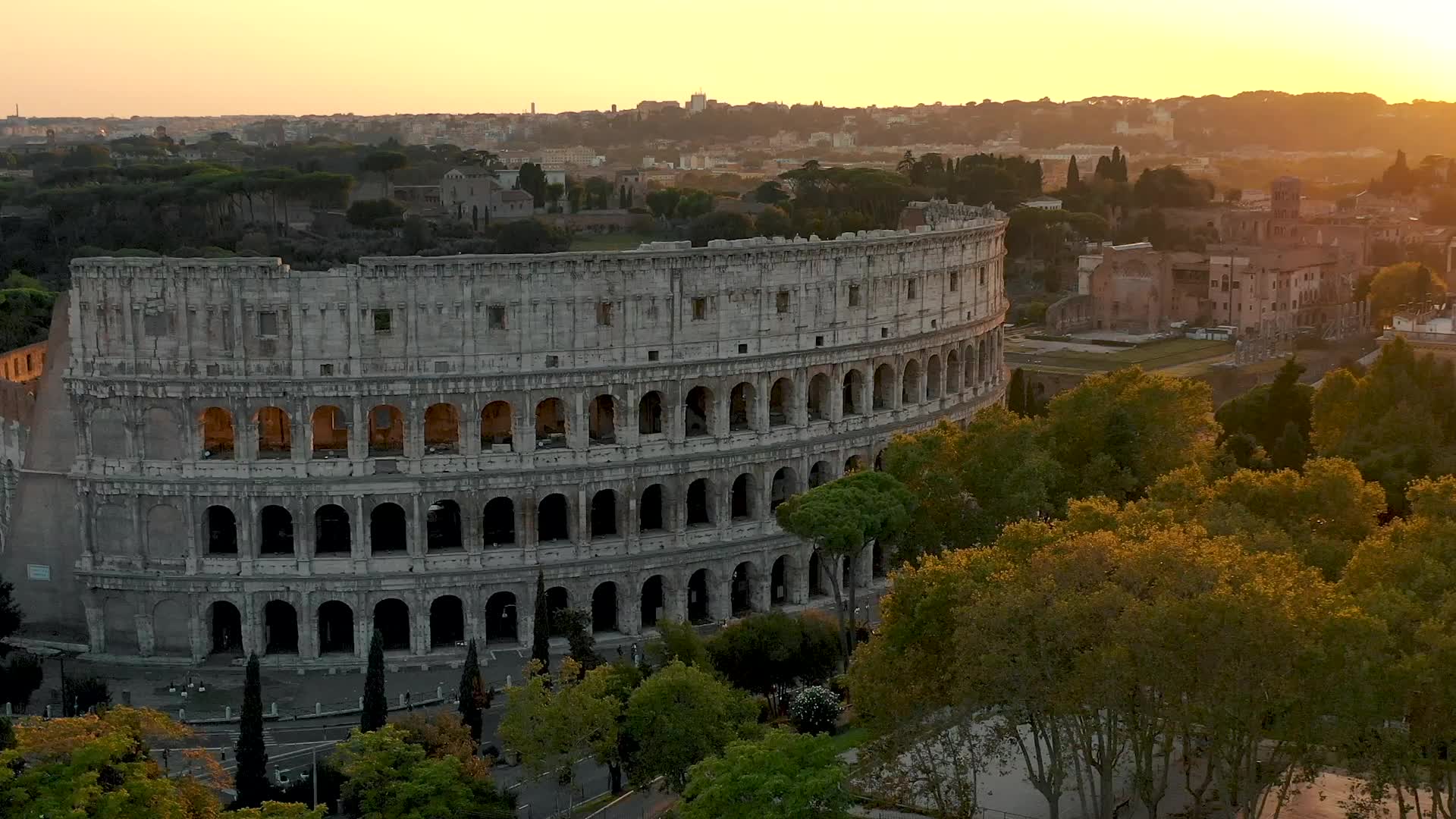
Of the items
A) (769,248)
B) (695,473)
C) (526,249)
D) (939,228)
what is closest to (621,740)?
(695,473)

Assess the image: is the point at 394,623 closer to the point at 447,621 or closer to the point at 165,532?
the point at 447,621

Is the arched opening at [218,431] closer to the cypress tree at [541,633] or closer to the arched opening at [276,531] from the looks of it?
the arched opening at [276,531]

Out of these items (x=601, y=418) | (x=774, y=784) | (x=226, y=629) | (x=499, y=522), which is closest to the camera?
(x=774, y=784)

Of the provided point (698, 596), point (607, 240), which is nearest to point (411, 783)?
point (698, 596)

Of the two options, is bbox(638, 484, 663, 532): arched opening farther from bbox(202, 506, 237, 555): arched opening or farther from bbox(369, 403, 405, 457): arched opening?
bbox(202, 506, 237, 555): arched opening

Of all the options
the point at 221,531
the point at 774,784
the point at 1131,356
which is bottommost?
the point at 1131,356
